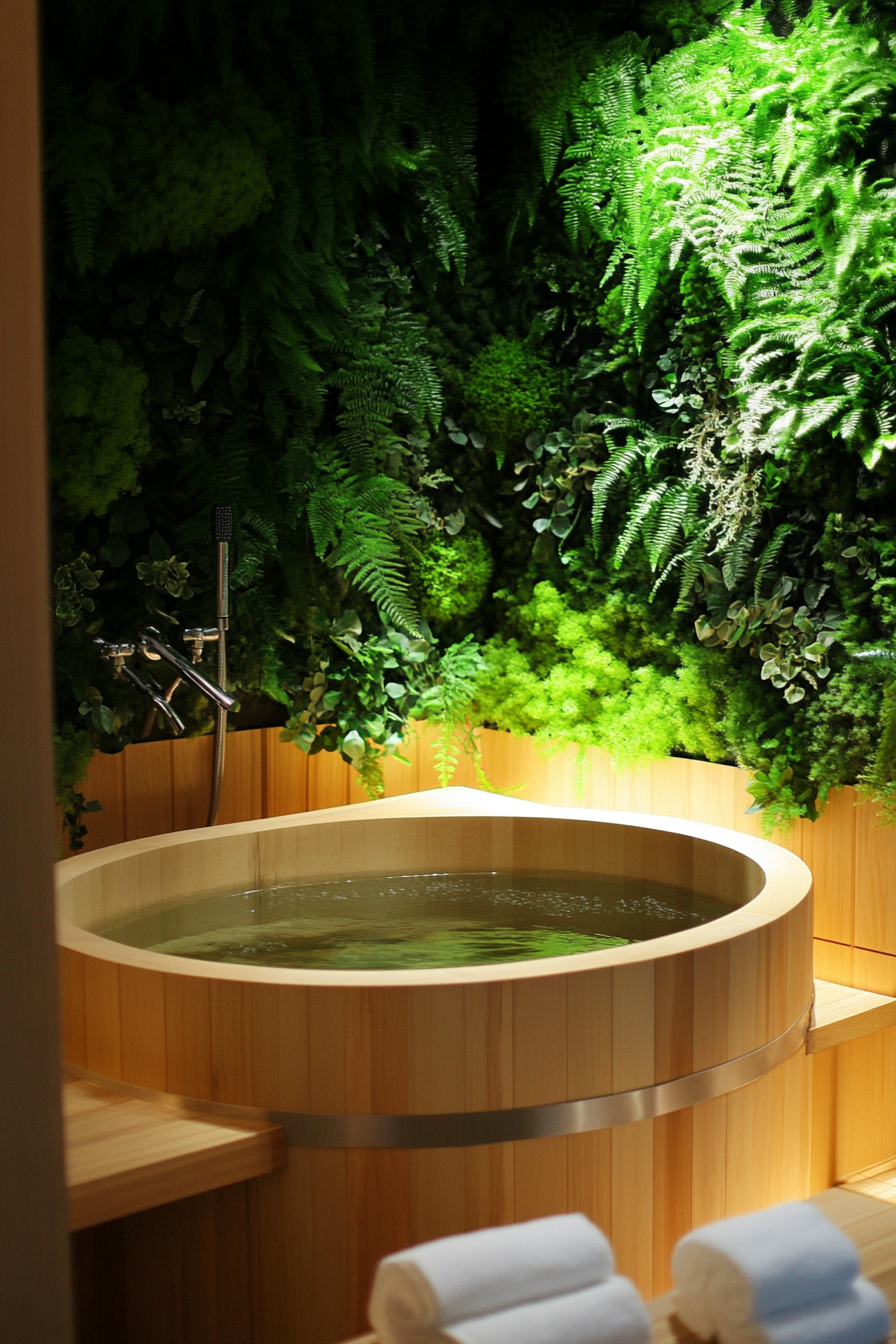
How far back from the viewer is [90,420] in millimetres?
3078

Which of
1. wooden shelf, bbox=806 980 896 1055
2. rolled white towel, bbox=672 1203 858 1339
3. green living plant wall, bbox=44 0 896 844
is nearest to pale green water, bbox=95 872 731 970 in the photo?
wooden shelf, bbox=806 980 896 1055

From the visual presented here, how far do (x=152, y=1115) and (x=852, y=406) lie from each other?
2196 millimetres

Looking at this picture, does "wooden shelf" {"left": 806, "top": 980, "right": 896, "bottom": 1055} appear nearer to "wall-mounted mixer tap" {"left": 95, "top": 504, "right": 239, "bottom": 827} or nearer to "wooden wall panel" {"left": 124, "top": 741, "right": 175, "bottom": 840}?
"wall-mounted mixer tap" {"left": 95, "top": 504, "right": 239, "bottom": 827}

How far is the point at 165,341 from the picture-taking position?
3271 millimetres

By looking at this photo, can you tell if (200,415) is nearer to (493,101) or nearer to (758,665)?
(493,101)

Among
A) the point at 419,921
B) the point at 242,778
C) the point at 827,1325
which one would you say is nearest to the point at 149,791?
the point at 242,778

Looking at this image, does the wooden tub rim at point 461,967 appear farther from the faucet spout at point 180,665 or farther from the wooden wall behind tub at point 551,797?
the faucet spout at point 180,665

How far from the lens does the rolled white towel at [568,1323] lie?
1131 millimetres

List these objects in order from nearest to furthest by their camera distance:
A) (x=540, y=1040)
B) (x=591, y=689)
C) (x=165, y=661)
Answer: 1. (x=540, y=1040)
2. (x=165, y=661)
3. (x=591, y=689)

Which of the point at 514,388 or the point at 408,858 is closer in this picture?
the point at 408,858

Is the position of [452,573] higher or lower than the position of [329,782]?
higher

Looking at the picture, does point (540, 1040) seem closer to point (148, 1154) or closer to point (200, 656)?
point (148, 1154)

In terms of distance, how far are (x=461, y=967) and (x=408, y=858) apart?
1069 mm

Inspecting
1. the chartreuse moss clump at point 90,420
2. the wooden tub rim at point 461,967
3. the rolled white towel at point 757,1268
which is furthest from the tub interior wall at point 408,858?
the rolled white towel at point 757,1268
